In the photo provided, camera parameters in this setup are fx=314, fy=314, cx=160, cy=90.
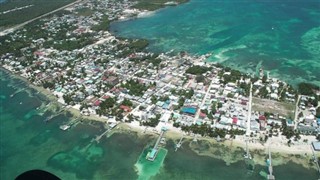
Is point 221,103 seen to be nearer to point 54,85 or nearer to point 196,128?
point 196,128

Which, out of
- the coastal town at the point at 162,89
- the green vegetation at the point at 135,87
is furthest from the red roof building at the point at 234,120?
the green vegetation at the point at 135,87

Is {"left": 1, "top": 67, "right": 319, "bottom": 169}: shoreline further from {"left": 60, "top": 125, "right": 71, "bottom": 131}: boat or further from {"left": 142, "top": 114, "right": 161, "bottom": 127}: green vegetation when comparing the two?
{"left": 60, "top": 125, "right": 71, "bottom": 131}: boat

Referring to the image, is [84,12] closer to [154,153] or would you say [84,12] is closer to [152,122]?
[152,122]

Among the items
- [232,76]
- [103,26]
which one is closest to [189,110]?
[232,76]

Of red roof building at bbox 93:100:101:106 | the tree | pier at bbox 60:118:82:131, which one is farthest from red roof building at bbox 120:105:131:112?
the tree

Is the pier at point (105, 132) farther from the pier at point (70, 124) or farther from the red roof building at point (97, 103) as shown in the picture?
the red roof building at point (97, 103)

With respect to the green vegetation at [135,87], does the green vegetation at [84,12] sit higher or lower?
lower
